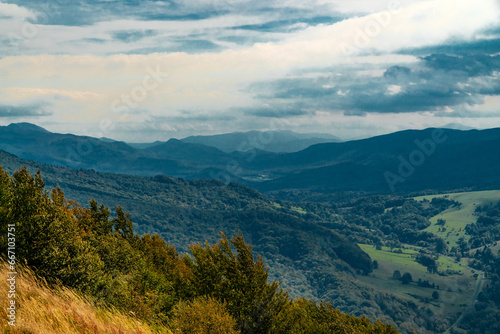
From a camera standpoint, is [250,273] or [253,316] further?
[250,273]

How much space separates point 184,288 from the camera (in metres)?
45.2

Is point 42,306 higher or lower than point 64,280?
higher

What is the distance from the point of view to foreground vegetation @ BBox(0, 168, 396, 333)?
950 inches

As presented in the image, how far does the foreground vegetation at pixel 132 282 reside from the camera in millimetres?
24141

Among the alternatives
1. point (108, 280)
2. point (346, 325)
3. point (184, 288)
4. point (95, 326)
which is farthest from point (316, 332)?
point (95, 326)

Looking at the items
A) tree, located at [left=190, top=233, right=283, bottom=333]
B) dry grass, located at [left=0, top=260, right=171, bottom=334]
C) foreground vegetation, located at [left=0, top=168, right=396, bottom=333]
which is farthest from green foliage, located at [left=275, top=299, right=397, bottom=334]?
dry grass, located at [left=0, top=260, right=171, bottom=334]

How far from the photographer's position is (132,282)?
132ft

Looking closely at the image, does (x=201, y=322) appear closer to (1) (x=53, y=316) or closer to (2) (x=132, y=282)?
(1) (x=53, y=316)

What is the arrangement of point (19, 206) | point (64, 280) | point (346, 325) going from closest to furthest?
point (64, 280), point (19, 206), point (346, 325)

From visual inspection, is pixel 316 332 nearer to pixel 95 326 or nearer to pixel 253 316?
pixel 253 316

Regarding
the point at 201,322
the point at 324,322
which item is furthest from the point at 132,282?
the point at 324,322

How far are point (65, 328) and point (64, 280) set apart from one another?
13385 mm

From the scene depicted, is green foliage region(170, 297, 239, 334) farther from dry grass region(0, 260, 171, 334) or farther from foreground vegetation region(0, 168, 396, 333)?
dry grass region(0, 260, 171, 334)

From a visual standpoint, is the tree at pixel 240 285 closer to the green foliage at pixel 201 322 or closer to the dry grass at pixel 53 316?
the green foliage at pixel 201 322
